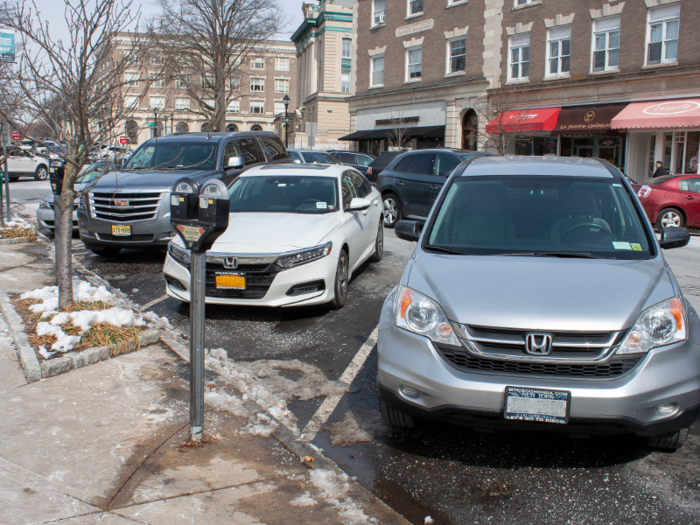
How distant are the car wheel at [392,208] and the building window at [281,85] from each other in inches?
2915

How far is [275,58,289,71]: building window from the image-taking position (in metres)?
84.8

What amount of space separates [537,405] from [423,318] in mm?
766

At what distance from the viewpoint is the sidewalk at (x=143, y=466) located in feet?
10.3

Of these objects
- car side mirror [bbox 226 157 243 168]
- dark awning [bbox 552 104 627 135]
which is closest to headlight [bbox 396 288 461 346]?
car side mirror [bbox 226 157 243 168]

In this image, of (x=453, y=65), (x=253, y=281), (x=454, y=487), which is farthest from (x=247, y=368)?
(x=453, y=65)

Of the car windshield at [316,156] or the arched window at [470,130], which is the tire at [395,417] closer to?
the car windshield at [316,156]

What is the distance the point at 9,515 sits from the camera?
9.90 ft

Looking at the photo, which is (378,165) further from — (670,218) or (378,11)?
(378,11)

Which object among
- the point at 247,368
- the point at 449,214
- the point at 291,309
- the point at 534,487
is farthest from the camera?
the point at 291,309

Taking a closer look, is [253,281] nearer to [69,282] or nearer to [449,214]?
[69,282]

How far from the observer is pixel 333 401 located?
4.75 m

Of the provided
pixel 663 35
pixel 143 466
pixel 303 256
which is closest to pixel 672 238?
pixel 303 256

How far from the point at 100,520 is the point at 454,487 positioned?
1789 millimetres

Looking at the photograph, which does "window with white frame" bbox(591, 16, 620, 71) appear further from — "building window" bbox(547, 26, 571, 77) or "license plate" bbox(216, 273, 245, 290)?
"license plate" bbox(216, 273, 245, 290)
